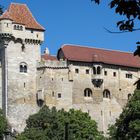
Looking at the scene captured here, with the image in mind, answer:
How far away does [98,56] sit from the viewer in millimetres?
90625

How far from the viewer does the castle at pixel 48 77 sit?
82.1 m

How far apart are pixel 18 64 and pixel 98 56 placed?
13.1 m

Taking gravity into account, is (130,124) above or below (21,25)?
below

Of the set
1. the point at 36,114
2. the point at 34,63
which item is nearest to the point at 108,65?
the point at 34,63

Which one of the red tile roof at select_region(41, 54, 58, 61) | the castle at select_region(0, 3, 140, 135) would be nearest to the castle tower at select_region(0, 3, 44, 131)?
the castle at select_region(0, 3, 140, 135)

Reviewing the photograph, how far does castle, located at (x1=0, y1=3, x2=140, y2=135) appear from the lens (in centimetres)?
8206

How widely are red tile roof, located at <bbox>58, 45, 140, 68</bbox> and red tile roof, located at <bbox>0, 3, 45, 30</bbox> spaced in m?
5.95

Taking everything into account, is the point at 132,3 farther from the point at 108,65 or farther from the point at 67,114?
the point at 108,65

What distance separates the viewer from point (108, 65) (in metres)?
90.1

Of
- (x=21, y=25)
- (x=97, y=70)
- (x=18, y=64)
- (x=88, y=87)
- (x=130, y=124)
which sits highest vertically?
(x=21, y=25)

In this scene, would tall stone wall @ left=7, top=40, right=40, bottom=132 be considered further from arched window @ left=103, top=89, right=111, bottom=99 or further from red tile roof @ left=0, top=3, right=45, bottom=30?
arched window @ left=103, top=89, right=111, bottom=99

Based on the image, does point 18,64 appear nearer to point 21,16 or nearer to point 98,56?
point 21,16

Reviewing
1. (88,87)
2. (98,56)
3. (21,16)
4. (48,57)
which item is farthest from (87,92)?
(21,16)

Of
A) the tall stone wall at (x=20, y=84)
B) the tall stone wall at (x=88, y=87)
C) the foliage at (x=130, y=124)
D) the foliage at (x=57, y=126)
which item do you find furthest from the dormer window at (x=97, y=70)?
the foliage at (x=130, y=124)
